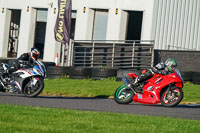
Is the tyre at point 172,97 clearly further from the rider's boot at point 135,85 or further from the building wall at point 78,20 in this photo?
the building wall at point 78,20

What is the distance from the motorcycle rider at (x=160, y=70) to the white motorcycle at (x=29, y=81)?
2.59 m

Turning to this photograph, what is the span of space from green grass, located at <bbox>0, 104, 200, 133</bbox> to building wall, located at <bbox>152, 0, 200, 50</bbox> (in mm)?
17809

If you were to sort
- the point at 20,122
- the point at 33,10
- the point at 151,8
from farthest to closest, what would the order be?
1. the point at 33,10
2. the point at 151,8
3. the point at 20,122

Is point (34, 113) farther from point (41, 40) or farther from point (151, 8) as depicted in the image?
point (41, 40)

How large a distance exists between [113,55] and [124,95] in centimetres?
1224

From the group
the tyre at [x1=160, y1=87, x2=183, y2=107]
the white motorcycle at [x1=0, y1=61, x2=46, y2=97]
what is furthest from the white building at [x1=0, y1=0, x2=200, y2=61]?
the tyre at [x1=160, y1=87, x2=183, y2=107]

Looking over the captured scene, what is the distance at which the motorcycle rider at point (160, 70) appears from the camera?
14.0 metres

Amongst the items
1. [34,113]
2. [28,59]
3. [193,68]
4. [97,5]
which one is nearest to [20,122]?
[34,113]

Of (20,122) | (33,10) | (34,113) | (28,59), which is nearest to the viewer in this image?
(20,122)

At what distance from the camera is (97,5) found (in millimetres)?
30812

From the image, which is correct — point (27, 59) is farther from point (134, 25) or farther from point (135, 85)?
point (134, 25)

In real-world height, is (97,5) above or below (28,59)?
above

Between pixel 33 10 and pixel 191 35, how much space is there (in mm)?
9937

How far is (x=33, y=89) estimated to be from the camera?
15.2m
